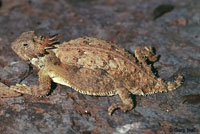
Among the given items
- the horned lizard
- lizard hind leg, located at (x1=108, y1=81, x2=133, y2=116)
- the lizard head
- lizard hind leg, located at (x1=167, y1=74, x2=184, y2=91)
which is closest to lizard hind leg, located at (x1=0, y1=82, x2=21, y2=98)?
the horned lizard

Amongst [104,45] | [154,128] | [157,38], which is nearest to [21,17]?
[104,45]

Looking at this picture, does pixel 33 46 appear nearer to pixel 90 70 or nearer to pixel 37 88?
pixel 37 88

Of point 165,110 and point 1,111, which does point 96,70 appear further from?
point 1,111

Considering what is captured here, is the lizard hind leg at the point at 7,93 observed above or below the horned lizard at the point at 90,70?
below

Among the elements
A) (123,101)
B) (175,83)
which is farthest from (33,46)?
(175,83)

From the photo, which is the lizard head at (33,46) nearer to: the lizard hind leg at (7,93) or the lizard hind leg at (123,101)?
the lizard hind leg at (7,93)

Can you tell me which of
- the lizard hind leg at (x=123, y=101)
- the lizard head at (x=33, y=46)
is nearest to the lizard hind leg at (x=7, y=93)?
the lizard head at (x=33, y=46)

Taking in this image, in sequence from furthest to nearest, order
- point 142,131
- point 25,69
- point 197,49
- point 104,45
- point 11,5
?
1. point 11,5
2. point 197,49
3. point 25,69
4. point 104,45
5. point 142,131

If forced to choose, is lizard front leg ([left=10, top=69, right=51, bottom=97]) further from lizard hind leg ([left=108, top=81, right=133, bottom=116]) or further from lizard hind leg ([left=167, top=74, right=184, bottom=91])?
lizard hind leg ([left=167, top=74, right=184, bottom=91])
